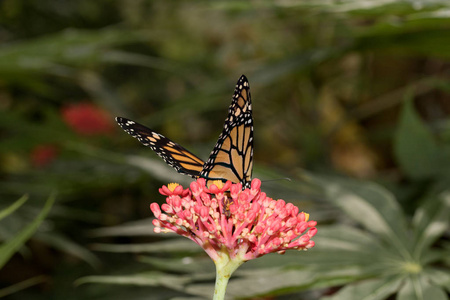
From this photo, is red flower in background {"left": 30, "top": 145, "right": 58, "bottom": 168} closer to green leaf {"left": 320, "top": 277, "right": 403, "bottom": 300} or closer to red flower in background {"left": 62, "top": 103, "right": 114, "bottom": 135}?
red flower in background {"left": 62, "top": 103, "right": 114, "bottom": 135}

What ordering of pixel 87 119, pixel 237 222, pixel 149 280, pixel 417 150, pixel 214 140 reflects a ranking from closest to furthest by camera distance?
pixel 237 222 < pixel 149 280 < pixel 417 150 < pixel 214 140 < pixel 87 119

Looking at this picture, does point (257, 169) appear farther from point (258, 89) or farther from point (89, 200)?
point (258, 89)

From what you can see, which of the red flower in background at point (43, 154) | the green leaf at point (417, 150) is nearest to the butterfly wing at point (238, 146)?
the green leaf at point (417, 150)

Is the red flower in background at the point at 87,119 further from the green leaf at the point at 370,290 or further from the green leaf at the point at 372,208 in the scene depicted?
the green leaf at the point at 370,290

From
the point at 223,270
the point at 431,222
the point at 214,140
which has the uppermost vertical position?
the point at 214,140

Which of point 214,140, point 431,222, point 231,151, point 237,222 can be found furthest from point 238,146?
point 214,140

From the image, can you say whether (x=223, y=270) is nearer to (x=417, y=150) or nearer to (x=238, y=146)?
(x=238, y=146)
